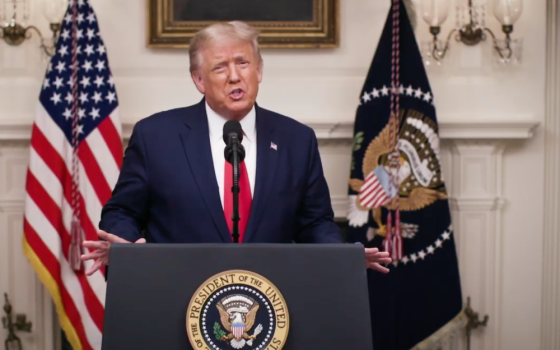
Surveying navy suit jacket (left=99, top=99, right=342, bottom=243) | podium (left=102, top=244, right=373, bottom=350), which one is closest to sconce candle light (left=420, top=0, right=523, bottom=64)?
navy suit jacket (left=99, top=99, right=342, bottom=243)

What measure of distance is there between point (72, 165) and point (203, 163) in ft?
6.58

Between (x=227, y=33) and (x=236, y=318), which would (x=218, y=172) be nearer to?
(x=227, y=33)

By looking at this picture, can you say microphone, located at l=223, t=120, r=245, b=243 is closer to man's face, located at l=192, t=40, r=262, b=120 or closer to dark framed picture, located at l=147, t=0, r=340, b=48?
man's face, located at l=192, t=40, r=262, b=120

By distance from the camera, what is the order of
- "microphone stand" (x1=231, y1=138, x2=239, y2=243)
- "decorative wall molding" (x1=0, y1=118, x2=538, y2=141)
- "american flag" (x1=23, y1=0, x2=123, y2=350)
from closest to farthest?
1. "microphone stand" (x1=231, y1=138, x2=239, y2=243)
2. "american flag" (x1=23, y1=0, x2=123, y2=350)
3. "decorative wall molding" (x1=0, y1=118, x2=538, y2=141)

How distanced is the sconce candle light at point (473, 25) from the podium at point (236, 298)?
2.83 m

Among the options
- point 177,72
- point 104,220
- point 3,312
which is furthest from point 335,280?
point 3,312

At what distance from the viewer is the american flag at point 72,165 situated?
4.51 metres

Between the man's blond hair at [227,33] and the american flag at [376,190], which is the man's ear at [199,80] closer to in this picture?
the man's blond hair at [227,33]

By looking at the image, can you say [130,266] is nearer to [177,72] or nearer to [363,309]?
[363,309]

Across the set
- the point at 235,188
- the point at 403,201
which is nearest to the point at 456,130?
the point at 403,201

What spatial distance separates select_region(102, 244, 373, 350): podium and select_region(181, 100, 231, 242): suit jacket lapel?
0.63 meters

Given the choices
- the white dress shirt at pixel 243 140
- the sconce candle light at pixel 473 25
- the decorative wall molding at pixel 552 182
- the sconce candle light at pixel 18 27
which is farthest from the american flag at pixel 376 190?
the sconce candle light at pixel 18 27

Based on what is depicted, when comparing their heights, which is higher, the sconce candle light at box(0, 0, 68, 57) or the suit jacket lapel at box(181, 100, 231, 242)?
the sconce candle light at box(0, 0, 68, 57)

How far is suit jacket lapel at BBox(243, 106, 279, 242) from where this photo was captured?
267 cm
